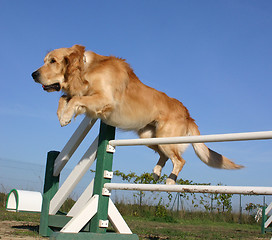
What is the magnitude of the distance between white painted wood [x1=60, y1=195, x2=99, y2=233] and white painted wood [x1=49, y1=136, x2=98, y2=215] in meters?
0.44

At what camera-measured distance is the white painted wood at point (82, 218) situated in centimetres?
273

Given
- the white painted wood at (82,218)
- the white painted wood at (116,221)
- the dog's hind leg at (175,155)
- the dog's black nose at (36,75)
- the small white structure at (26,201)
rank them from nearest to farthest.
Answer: the white painted wood at (82,218)
the white painted wood at (116,221)
the dog's black nose at (36,75)
the dog's hind leg at (175,155)
the small white structure at (26,201)

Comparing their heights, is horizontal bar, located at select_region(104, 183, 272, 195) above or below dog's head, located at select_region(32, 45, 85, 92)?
below

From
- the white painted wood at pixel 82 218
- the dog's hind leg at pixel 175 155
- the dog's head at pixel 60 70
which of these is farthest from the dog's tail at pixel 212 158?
the dog's head at pixel 60 70

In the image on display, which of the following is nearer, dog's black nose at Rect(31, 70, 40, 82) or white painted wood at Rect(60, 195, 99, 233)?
white painted wood at Rect(60, 195, 99, 233)

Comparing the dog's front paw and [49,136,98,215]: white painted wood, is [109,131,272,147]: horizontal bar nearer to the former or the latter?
[49,136,98,215]: white painted wood

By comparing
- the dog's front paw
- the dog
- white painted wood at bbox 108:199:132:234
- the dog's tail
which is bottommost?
white painted wood at bbox 108:199:132:234

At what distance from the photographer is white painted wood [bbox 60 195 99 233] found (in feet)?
8.96

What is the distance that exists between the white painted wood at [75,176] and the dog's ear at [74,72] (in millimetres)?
645

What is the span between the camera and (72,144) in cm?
362

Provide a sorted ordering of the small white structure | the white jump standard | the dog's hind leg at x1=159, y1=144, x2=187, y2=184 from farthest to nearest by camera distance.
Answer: the small white structure < the dog's hind leg at x1=159, y1=144, x2=187, y2=184 < the white jump standard

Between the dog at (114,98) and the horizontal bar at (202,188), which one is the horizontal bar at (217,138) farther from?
the dog at (114,98)

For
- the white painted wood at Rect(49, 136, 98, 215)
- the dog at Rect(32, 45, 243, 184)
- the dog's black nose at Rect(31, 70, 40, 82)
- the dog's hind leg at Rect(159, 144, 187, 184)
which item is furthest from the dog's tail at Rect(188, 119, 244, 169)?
the dog's black nose at Rect(31, 70, 40, 82)

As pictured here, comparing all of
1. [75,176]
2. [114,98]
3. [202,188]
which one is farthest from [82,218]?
[114,98]
